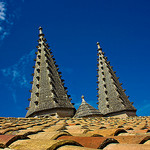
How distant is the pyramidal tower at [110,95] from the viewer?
2519 cm

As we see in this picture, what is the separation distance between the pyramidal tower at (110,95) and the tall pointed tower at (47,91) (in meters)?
7.88

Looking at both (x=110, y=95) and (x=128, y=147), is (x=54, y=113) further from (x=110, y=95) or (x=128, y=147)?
(x=128, y=147)

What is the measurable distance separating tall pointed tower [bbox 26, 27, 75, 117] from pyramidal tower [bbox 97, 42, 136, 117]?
25.9ft

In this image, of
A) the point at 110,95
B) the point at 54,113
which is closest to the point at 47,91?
the point at 54,113

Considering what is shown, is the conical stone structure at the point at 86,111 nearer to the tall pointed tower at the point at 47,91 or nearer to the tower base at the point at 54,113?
the tower base at the point at 54,113

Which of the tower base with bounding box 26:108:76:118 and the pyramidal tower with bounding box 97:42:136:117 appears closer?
the tower base with bounding box 26:108:76:118

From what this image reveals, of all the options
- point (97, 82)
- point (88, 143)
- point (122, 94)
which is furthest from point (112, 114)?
point (88, 143)

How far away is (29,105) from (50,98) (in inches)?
138

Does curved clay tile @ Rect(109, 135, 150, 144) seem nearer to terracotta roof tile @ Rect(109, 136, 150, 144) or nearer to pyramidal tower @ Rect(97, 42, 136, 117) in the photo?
terracotta roof tile @ Rect(109, 136, 150, 144)

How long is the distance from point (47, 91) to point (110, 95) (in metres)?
11.1

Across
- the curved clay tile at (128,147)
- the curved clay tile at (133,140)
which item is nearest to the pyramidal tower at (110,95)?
the curved clay tile at (133,140)

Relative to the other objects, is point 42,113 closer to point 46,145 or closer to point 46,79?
point 46,79

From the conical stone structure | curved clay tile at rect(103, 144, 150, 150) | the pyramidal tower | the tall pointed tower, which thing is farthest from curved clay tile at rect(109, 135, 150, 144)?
the pyramidal tower

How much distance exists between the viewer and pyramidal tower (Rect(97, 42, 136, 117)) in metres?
25.2
